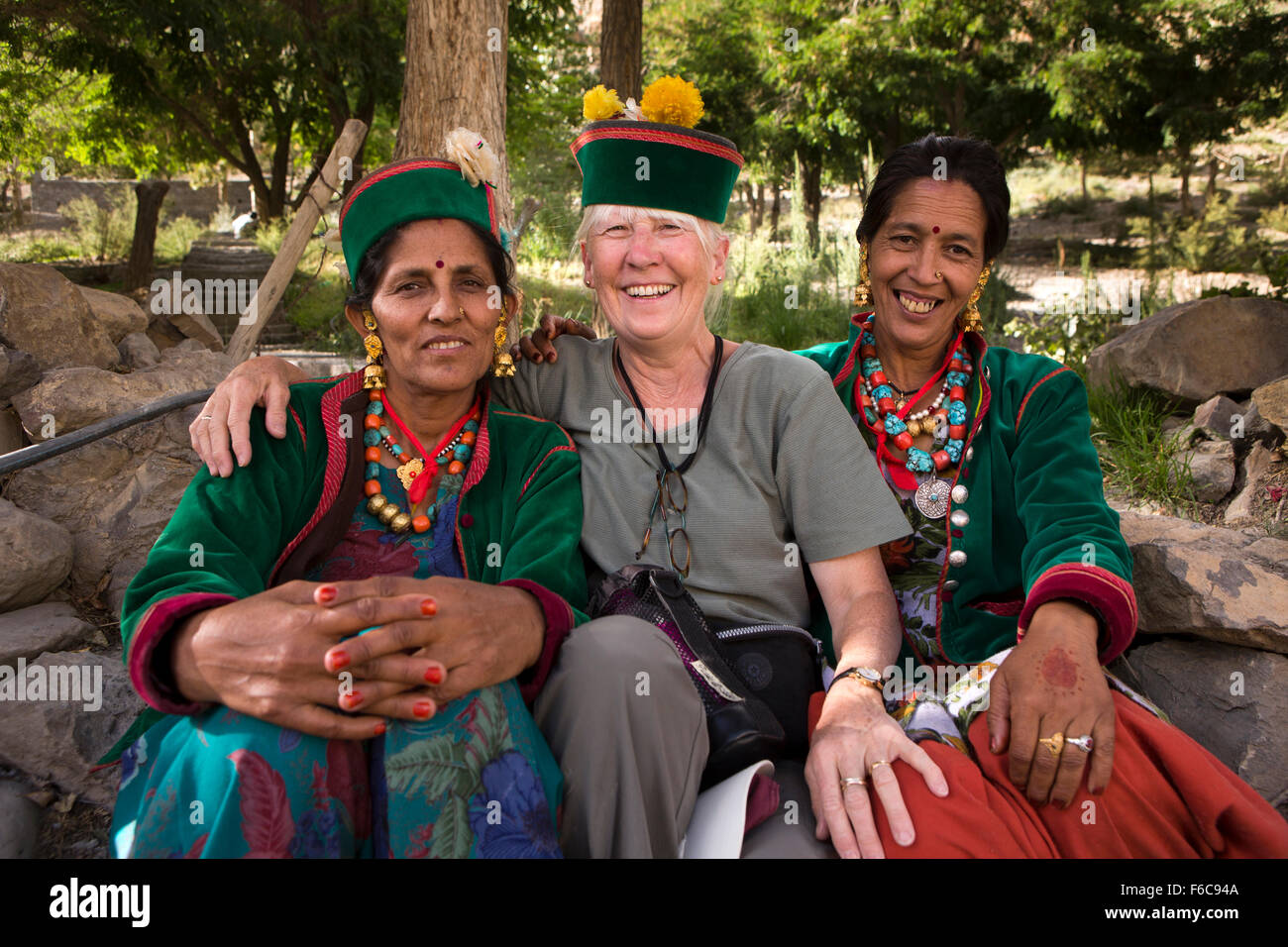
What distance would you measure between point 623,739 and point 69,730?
172 centimetres

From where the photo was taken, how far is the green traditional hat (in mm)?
2197

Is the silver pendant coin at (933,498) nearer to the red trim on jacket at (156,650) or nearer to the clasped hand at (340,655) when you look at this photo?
the clasped hand at (340,655)

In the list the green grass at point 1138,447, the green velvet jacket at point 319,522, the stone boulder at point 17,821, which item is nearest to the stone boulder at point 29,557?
the stone boulder at point 17,821

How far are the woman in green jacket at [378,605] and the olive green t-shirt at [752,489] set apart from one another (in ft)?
0.55

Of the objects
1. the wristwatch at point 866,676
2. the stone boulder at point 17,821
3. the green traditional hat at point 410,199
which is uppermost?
the green traditional hat at point 410,199

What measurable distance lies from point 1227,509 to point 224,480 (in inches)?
162

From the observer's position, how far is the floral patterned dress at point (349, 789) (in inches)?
59.8

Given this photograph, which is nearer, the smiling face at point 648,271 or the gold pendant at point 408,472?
the gold pendant at point 408,472

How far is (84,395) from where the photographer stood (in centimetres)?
378

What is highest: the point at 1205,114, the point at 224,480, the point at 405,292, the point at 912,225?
the point at 1205,114

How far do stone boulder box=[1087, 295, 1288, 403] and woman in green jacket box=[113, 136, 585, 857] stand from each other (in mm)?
4149

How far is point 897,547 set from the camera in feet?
8.14

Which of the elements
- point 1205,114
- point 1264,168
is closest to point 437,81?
point 1205,114
